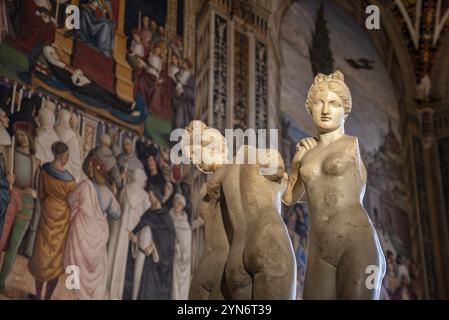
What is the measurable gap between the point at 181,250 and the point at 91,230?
1475 millimetres

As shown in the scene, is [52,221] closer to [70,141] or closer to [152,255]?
[70,141]

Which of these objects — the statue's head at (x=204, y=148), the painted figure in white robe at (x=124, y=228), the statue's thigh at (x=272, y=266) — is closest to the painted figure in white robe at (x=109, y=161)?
the painted figure in white robe at (x=124, y=228)

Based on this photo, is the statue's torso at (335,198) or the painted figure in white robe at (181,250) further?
the painted figure in white robe at (181,250)

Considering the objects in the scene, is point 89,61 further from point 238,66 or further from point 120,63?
point 238,66

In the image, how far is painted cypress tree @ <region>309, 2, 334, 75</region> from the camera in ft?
48.3

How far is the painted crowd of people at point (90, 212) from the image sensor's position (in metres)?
8.57

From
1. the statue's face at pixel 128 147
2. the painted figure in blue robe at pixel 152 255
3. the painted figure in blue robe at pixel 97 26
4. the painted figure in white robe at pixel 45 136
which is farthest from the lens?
the painted figure in blue robe at pixel 97 26

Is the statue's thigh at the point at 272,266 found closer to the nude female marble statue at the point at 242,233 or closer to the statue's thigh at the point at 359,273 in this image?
the nude female marble statue at the point at 242,233

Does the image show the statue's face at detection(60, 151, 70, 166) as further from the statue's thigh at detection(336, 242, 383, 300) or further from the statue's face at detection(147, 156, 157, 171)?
the statue's thigh at detection(336, 242, 383, 300)

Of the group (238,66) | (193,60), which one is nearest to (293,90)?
(238,66)

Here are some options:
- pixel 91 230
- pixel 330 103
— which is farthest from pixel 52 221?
pixel 330 103

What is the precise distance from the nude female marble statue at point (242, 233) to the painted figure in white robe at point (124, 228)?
193 inches

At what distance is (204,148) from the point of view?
4.77 m

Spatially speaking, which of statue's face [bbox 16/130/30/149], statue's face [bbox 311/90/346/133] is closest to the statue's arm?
statue's face [bbox 311/90/346/133]
